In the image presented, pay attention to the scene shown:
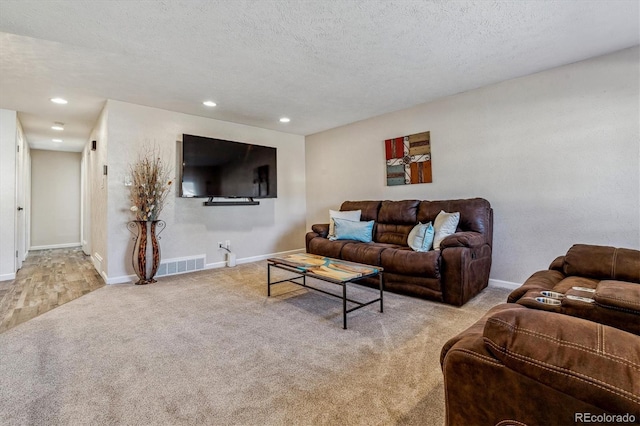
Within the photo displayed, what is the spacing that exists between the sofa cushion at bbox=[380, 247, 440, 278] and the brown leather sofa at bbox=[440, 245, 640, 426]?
190 centimetres

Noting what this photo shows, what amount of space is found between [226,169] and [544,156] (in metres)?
4.00

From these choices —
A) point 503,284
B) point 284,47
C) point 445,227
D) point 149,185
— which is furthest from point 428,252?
point 149,185

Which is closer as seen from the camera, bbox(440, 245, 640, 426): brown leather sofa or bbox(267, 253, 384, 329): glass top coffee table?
bbox(440, 245, 640, 426): brown leather sofa

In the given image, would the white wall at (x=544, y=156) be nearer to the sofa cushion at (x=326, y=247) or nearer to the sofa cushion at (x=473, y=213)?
the sofa cushion at (x=473, y=213)

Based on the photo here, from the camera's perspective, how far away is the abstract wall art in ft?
13.1

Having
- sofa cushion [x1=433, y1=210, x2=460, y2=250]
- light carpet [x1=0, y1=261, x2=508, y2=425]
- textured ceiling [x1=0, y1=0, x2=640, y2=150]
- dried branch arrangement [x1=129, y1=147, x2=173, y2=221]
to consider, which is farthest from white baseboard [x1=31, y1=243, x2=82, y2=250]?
sofa cushion [x1=433, y1=210, x2=460, y2=250]

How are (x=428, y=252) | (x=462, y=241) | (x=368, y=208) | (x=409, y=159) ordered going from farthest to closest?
(x=368, y=208) < (x=409, y=159) < (x=428, y=252) < (x=462, y=241)

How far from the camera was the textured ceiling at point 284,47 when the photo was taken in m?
2.06

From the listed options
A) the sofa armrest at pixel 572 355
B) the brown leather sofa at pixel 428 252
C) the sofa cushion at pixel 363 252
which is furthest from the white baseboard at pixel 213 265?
the sofa armrest at pixel 572 355

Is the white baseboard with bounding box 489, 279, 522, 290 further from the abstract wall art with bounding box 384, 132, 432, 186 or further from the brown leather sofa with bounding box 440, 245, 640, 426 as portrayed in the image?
the brown leather sofa with bounding box 440, 245, 640, 426

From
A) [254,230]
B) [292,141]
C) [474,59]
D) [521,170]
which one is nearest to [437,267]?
[521,170]

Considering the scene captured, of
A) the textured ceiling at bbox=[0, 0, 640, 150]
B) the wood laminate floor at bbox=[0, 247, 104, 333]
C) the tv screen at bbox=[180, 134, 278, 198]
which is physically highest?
the textured ceiling at bbox=[0, 0, 640, 150]

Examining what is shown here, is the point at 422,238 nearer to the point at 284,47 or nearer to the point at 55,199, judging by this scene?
the point at 284,47

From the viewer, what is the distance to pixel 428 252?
2.90m
